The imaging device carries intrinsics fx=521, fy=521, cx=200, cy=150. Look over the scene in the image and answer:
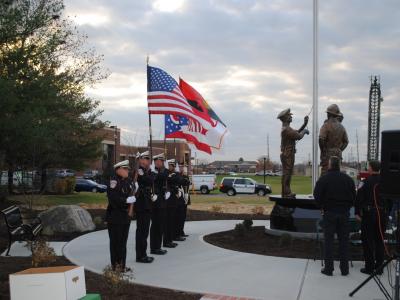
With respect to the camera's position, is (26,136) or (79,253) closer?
(79,253)

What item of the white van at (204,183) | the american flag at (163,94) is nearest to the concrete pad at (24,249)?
the american flag at (163,94)

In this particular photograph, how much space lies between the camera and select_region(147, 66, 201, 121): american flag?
45.2 feet

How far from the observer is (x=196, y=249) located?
419 inches

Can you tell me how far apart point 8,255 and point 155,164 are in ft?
10.7

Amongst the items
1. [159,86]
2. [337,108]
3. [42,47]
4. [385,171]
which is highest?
[42,47]

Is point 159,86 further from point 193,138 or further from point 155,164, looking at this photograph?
point 155,164

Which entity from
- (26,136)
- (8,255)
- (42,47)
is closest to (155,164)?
(8,255)

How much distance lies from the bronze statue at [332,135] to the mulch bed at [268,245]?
1803mm

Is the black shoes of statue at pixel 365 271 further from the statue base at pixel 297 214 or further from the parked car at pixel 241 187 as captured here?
the parked car at pixel 241 187

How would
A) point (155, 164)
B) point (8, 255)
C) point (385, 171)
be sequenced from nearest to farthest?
point (385, 171)
point (8, 255)
point (155, 164)

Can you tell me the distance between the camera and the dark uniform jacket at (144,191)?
915 cm

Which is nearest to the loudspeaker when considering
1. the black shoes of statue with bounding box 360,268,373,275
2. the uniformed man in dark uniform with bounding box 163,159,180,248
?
the black shoes of statue with bounding box 360,268,373,275

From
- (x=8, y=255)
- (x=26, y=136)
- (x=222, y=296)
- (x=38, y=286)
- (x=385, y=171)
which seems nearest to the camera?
(x=38, y=286)

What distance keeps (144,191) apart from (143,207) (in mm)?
281
